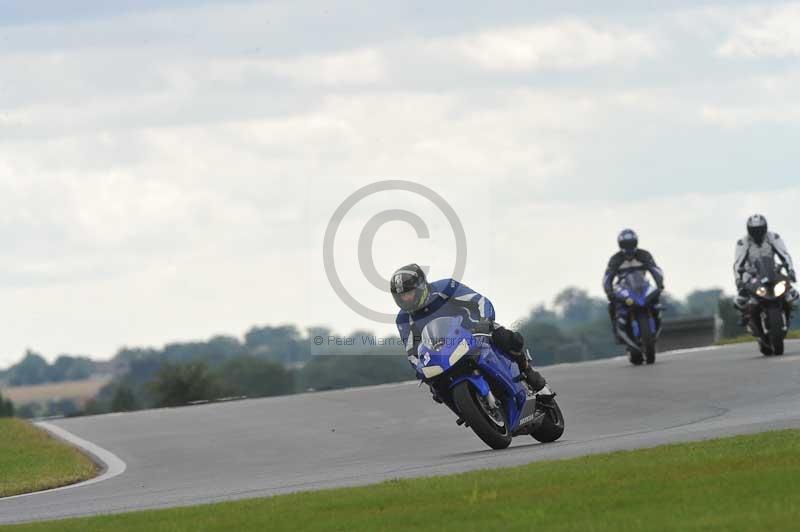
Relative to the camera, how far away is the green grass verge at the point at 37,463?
58.2 ft

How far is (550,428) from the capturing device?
55.9 ft

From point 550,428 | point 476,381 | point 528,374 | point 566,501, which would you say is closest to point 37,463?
point 550,428

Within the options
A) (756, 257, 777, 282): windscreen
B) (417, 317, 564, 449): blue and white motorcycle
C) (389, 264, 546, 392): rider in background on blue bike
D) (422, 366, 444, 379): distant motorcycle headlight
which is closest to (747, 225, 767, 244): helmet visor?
(756, 257, 777, 282): windscreen

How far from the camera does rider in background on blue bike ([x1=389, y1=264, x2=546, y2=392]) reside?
52.1 ft

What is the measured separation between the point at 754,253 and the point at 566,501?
1649 cm

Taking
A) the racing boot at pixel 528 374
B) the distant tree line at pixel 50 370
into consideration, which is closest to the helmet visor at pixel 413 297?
the racing boot at pixel 528 374

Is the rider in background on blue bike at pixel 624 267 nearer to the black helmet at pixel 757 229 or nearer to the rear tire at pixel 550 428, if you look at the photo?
the black helmet at pixel 757 229

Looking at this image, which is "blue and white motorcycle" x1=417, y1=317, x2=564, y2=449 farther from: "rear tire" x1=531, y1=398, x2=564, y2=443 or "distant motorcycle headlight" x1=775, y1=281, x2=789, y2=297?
"distant motorcycle headlight" x1=775, y1=281, x2=789, y2=297

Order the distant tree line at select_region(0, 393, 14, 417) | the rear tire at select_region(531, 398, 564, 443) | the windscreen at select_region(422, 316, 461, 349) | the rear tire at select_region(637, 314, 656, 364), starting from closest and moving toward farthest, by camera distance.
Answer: the windscreen at select_region(422, 316, 461, 349) → the rear tire at select_region(531, 398, 564, 443) → the rear tire at select_region(637, 314, 656, 364) → the distant tree line at select_region(0, 393, 14, 417)

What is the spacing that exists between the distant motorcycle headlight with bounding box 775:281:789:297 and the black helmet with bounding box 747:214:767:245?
2.69 ft

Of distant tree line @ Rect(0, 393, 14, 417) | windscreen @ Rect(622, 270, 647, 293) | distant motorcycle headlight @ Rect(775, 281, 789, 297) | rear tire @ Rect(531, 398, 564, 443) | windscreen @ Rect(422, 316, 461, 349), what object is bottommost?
distant tree line @ Rect(0, 393, 14, 417)

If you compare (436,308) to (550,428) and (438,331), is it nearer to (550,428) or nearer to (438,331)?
(438,331)

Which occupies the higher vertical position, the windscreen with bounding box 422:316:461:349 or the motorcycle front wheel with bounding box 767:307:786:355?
the windscreen with bounding box 422:316:461:349

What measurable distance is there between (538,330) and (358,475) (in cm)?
9736
